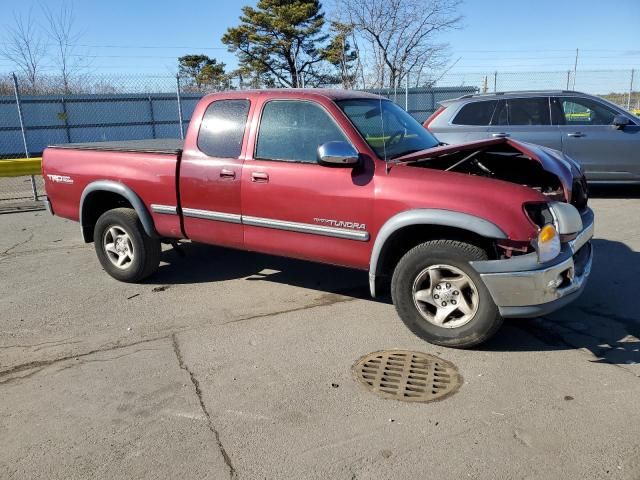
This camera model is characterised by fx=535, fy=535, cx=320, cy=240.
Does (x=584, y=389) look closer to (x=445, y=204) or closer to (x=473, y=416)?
(x=473, y=416)

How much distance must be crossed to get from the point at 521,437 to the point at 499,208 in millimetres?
1422

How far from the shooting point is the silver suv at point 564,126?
8.73 meters

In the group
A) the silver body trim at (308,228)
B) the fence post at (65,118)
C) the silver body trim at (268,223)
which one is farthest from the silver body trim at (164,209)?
the fence post at (65,118)

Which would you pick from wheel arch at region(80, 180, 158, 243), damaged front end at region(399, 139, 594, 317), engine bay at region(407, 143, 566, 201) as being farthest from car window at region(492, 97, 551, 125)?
wheel arch at region(80, 180, 158, 243)

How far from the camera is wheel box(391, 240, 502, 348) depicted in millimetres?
3627

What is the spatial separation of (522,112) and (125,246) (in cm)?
682

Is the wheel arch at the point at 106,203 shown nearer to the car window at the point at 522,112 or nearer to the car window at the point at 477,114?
the car window at the point at 477,114

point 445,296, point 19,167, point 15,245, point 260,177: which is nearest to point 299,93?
point 260,177

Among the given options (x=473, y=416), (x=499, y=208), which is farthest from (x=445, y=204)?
(x=473, y=416)

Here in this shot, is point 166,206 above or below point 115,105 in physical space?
below

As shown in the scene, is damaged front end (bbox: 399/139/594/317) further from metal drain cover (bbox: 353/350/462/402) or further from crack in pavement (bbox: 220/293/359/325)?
crack in pavement (bbox: 220/293/359/325)

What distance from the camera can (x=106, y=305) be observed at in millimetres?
4879

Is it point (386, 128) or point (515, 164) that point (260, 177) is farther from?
point (515, 164)

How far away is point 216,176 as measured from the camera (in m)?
4.66
